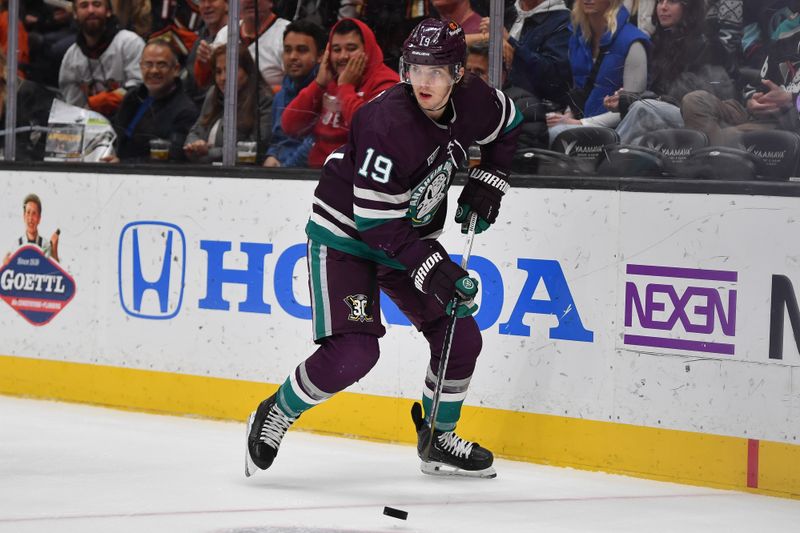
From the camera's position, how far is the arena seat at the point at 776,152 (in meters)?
3.61

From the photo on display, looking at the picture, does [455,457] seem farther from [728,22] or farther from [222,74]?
[222,74]

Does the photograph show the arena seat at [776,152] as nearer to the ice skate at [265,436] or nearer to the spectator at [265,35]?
the ice skate at [265,436]

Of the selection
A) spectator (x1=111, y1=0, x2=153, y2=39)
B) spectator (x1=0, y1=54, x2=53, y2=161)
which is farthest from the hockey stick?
spectator (x1=0, y1=54, x2=53, y2=161)

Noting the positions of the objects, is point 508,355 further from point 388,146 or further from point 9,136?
point 9,136

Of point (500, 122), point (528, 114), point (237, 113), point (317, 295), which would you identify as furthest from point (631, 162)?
point (237, 113)

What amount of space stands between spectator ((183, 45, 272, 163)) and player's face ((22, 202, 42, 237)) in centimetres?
71

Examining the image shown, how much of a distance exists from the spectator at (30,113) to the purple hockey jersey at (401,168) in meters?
1.95

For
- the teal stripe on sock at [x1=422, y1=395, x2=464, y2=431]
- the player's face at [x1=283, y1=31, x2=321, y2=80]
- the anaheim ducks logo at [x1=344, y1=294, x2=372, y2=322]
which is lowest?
the teal stripe on sock at [x1=422, y1=395, x2=464, y2=431]

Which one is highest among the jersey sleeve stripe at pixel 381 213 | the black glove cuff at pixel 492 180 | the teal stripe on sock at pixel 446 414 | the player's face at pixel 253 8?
the player's face at pixel 253 8

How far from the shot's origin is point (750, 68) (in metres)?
3.68

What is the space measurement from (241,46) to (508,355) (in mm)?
1561

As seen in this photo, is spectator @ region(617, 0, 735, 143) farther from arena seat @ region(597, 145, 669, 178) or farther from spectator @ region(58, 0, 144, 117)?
spectator @ region(58, 0, 144, 117)

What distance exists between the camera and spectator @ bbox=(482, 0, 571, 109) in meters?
4.05

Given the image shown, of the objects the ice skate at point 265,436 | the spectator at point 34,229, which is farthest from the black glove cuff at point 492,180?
the spectator at point 34,229
